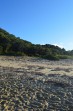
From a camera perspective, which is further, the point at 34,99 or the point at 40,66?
the point at 40,66

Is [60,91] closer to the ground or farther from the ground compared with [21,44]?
closer to the ground

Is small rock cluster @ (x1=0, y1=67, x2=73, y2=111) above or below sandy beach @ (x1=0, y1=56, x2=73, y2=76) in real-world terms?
below

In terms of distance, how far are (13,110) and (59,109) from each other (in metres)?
2.09

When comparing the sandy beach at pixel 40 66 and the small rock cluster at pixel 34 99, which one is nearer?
the small rock cluster at pixel 34 99

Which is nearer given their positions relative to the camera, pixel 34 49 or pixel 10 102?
pixel 10 102

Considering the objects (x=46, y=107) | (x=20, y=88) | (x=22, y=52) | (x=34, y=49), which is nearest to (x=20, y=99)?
(x=46, y=107)

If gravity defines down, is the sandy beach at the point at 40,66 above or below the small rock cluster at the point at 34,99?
above

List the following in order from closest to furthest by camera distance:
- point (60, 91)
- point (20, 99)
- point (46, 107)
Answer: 1. point (46, 107)
2. point (20, 99)
3. point (60, 91)

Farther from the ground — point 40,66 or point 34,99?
point 40,66

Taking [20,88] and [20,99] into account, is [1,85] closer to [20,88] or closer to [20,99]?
[20,88]

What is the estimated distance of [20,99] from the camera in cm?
1304

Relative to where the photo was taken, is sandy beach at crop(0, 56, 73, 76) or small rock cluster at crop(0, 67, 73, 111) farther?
sandy beach at crop(0, 56, 73, 76)

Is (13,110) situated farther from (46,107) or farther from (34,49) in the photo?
(34,49)

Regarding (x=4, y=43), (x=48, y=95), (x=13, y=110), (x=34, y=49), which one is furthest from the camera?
(x=34, y=49)
